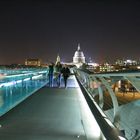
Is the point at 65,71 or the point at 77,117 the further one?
the point at 65,71

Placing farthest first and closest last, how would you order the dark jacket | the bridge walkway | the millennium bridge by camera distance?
the dark jacket, the bridge walkway, the millennium bridge

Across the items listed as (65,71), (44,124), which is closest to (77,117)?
(44,124)

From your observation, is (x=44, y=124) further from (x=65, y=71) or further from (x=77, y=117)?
(x=65, y=71)

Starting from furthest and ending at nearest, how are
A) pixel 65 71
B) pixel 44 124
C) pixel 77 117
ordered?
pixel 65 71
pixel 77 117
pixel 44 124

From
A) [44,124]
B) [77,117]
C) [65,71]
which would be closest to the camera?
[44,124]

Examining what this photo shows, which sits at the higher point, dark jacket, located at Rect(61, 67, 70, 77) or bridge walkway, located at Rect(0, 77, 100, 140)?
dark jacket, located at Rect(61, 67, 70, 77)

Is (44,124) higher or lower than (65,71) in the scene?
lower

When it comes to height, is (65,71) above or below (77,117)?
above

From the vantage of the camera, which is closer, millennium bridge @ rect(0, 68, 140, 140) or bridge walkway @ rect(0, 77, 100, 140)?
millennium bridge @ rect(0, 68, 140, 140)

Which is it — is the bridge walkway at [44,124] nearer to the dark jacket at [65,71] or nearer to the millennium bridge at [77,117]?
the millennium bridge at [77,117]

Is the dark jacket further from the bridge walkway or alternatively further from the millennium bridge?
the bridge walkway

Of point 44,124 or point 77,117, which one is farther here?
point 77,117

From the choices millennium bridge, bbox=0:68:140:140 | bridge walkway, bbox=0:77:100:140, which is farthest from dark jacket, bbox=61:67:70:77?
bridge walkway, bbox=0:77:100:140

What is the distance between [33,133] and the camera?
26.6 feet
